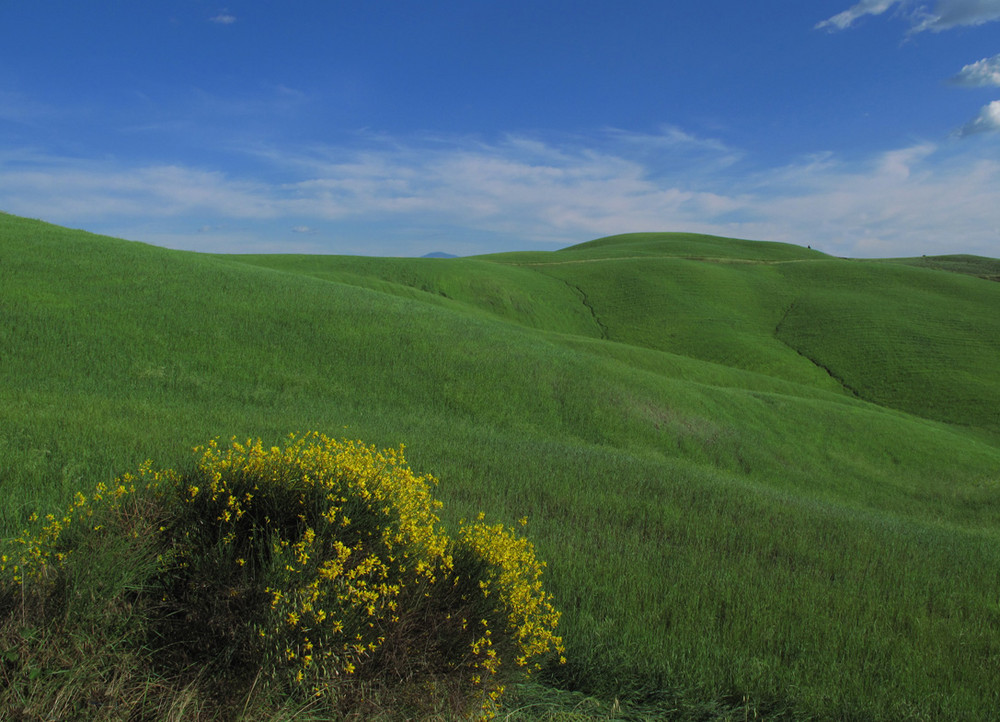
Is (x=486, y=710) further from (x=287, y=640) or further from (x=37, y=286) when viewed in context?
(x=37, y=286)

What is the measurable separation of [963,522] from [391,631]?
21401mm

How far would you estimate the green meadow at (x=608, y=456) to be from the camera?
5.30m

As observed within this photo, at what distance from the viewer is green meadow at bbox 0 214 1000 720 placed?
5.30 meters

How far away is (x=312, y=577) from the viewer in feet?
12.3

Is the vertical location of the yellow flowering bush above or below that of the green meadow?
above

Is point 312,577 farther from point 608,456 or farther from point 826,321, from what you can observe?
point 826,321

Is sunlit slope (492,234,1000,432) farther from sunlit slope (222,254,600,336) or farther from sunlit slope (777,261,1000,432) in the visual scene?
sunlit slope (222,254,600,336)

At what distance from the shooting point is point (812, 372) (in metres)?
46.3

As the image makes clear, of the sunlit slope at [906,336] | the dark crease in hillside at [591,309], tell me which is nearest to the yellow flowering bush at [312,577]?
the sunlit slope at [906,336]

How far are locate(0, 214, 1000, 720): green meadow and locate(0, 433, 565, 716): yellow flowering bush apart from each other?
60 cm

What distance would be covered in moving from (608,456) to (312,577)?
11118 millimetres

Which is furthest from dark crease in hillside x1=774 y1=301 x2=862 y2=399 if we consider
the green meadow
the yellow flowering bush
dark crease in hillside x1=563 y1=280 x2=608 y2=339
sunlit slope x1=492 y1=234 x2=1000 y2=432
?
the yellow flowering bush

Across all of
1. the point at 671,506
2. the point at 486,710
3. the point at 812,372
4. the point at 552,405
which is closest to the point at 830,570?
the point at 671,506

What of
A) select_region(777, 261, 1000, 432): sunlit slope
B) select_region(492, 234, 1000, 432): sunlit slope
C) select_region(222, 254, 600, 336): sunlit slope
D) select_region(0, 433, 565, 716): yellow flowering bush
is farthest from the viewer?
select_region(222, 254, 600, 336): sunlit slope
